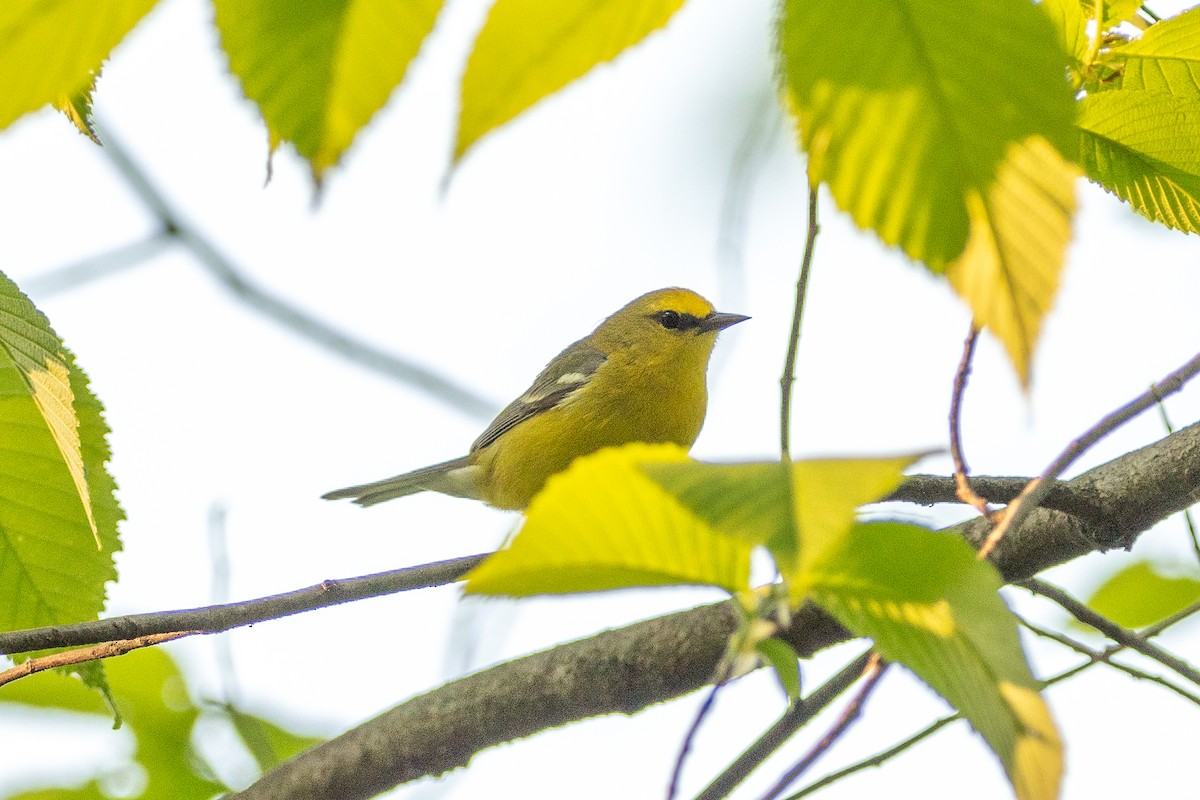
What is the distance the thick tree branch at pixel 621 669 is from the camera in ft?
8.36

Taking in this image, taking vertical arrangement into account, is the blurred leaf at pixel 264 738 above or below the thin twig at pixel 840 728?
above

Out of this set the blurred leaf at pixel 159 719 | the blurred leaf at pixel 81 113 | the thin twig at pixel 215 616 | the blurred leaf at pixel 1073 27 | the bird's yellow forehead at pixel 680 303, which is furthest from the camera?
the bird's yellow forehead at pixel 680 303

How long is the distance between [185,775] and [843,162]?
11.6ft

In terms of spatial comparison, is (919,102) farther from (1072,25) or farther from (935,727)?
(935,727)

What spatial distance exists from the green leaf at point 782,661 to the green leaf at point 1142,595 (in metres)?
2.94

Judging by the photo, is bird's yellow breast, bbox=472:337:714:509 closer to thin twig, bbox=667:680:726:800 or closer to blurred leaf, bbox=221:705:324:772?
blurred leaf, bbox=221:705:324:772

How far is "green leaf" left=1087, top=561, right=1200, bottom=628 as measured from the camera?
13.0 feet

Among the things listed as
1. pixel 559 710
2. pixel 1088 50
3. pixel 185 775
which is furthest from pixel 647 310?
pixel 1088 50

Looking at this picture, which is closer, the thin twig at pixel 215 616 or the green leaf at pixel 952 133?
the green leaf at pixel 952 133

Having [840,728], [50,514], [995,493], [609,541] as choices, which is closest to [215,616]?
[50,514]

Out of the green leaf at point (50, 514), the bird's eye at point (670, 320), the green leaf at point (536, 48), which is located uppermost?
the bird's eye at point (670, 320)

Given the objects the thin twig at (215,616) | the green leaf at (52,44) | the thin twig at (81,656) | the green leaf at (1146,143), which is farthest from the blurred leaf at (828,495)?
the thin twig at (81,656)

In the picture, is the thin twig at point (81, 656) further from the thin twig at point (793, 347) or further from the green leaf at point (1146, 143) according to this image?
the green leaf at point (1146, 143)

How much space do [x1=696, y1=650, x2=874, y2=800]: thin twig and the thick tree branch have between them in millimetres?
379
